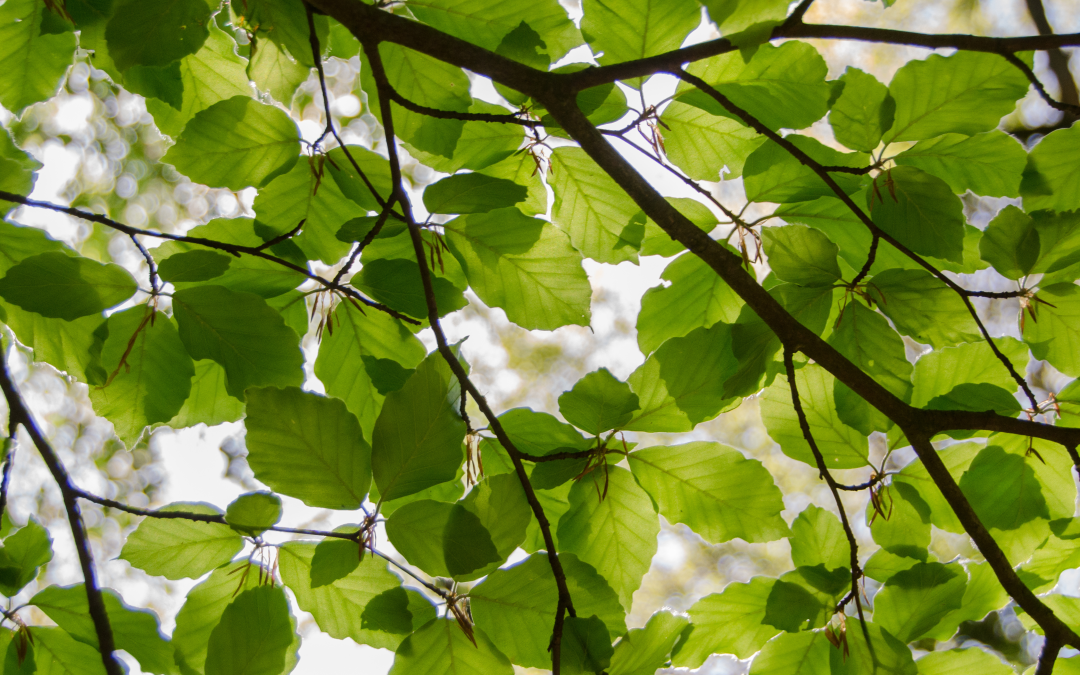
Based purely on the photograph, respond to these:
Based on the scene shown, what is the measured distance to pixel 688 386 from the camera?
2.32ft

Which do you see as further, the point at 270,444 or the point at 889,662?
the point at 889,662

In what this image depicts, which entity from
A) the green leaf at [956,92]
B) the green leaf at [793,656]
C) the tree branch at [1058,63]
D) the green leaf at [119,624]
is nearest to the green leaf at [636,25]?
the green leaf at [956,92]

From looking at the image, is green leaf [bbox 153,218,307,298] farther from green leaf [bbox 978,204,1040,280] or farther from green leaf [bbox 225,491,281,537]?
green leaf [bbox 978,204,1040,280]

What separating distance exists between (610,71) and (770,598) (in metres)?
0.55

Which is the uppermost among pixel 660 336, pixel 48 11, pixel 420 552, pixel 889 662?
pixel 48 11

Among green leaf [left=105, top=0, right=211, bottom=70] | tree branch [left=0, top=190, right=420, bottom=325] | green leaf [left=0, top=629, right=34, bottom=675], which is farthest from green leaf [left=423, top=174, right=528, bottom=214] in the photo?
green leaf [left=0, top=629, right=34, bottom=675]

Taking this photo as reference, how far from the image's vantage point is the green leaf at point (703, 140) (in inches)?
32.8

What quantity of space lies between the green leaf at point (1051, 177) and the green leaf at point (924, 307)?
0.16 meters

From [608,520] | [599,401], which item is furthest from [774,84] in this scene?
[608,520]

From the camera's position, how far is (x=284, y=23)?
805 millimetres

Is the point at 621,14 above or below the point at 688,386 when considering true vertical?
above

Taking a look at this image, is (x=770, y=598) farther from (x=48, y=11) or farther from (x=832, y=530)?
(x=48, y=11)

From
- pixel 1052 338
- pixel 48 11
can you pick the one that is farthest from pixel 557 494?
pixel 48 11

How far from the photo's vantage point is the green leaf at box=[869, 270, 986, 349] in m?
0.71
